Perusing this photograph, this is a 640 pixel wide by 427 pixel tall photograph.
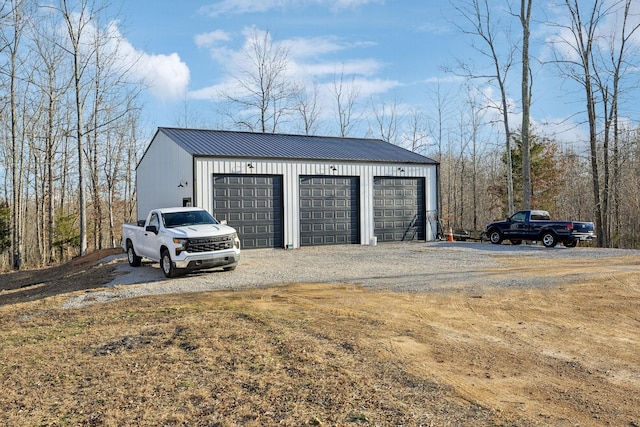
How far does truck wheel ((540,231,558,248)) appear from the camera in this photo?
18.1 meters

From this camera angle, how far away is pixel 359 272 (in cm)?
1188

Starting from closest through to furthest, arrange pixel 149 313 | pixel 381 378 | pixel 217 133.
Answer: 1. pixel 381 378
2. pixel 149 313
3. pixel 217 133

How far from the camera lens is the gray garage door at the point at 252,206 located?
17.8 metres

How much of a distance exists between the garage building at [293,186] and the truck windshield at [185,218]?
4.41 meters

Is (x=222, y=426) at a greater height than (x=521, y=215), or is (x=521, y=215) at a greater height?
(x=521, y=215)

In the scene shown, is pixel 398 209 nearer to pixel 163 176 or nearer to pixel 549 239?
pixel 549 239

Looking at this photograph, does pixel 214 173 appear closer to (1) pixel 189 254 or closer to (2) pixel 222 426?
(1) pixel 189 254

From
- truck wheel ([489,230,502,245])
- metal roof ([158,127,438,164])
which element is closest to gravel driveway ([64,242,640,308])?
truck wheel ([489,230,502,245])

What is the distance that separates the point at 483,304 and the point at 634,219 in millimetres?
28085

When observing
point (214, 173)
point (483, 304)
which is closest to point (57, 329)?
point (483, 304)

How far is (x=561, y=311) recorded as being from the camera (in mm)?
7469

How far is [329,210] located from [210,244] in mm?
9431

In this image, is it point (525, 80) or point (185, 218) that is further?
point (525, 80)

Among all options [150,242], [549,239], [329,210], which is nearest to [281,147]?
[329,210]
